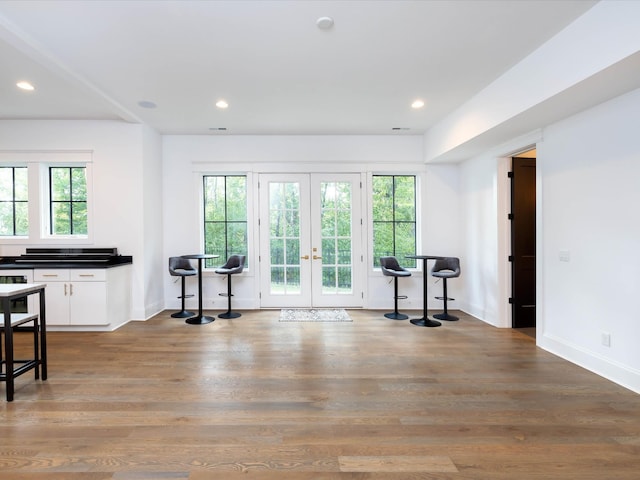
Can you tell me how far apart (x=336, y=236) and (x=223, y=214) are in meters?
2.00

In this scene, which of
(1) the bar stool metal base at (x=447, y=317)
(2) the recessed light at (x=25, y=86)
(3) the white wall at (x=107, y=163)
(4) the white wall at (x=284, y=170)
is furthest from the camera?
(4) the white wall at (x=284, y=170)

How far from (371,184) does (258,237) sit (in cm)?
214

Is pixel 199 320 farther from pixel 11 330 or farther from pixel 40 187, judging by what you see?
pixel 40 187

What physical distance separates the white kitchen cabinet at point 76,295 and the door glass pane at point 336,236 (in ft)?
10.6

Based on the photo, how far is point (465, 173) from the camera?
531 centimetres

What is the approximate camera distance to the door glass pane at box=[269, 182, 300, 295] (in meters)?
5.47

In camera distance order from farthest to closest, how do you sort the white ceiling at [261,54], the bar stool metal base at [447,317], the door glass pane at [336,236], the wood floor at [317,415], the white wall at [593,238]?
the door glass pane at [336,236] < the bar stool metal base at [447,317] < the white wall at [593,238] < the white ceiling at [261,54] < the wood floor at [317,415]

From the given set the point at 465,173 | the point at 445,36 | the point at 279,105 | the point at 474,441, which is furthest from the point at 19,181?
the point at 465,173

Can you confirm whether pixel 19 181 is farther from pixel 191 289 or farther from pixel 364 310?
pixel 364 310

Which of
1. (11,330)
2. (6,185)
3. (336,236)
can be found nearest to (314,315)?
(336,236)

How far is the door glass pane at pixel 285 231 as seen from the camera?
5.47 meters

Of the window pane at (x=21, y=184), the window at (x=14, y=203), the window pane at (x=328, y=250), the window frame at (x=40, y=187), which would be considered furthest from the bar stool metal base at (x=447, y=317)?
the window pane at (x=21, y=184)

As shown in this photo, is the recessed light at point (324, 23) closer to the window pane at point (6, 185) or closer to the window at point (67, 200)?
the window at point (67, 200)

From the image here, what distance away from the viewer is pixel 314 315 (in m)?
5.03
